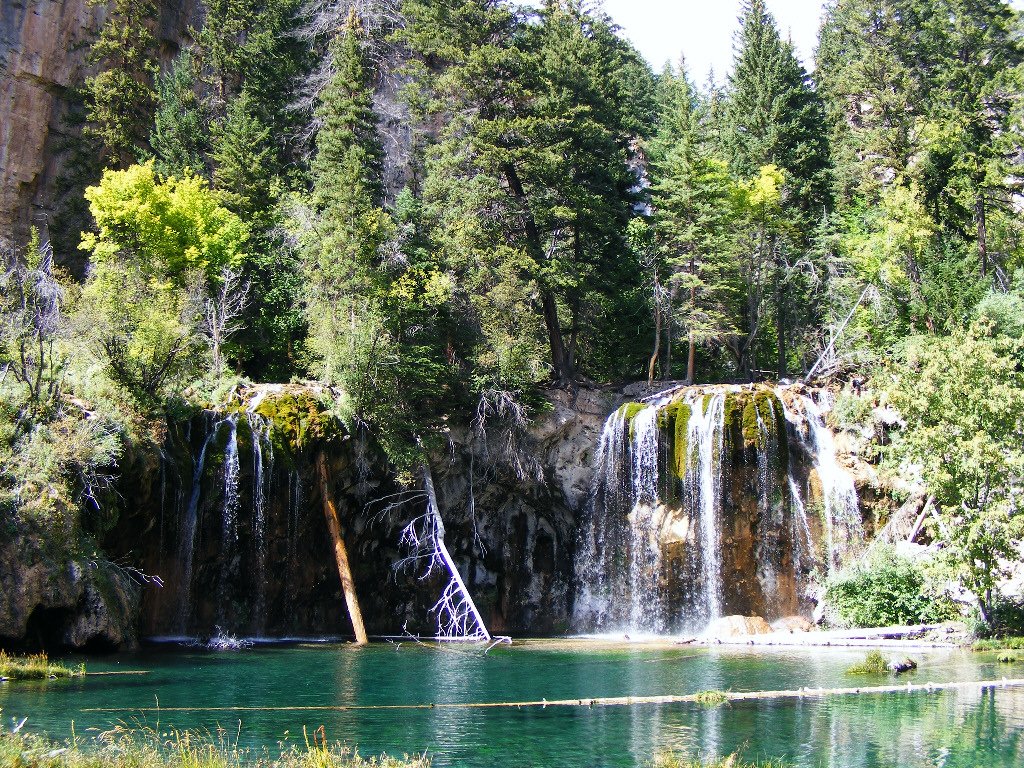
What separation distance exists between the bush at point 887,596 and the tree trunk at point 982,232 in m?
14.5

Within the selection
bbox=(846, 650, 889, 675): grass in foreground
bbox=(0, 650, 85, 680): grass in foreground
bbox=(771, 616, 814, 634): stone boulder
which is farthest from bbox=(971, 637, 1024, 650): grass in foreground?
bbox=(0, 650, 85, 680): grass in foreground

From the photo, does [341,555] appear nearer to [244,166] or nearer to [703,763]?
[244,166]

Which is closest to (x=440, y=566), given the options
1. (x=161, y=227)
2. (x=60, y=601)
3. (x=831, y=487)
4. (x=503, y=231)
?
(x=503, y=231)

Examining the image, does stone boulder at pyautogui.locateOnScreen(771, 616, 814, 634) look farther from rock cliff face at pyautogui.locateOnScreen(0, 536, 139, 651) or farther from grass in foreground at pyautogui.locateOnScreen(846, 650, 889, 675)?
rock cliff face at pyautogui.locateOnScreen(0, 536, 139, 651)

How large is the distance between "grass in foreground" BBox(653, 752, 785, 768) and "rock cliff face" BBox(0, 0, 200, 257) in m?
39.8

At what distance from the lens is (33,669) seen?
1917 cm

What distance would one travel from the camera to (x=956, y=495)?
24.0 meters

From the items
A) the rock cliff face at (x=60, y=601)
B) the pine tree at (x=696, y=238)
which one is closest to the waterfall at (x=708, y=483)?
the pine tree at (x=696, y=238)

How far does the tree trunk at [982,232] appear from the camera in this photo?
3703 cm

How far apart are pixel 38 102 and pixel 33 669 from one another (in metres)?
33.4

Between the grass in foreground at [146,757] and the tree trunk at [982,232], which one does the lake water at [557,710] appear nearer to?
the grass in foreground at [146,757]

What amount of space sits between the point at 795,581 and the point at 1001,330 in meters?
10.7

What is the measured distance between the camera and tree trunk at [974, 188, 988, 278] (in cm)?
3703

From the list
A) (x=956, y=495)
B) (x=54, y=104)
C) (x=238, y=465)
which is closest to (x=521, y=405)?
(x=238, y=465)
